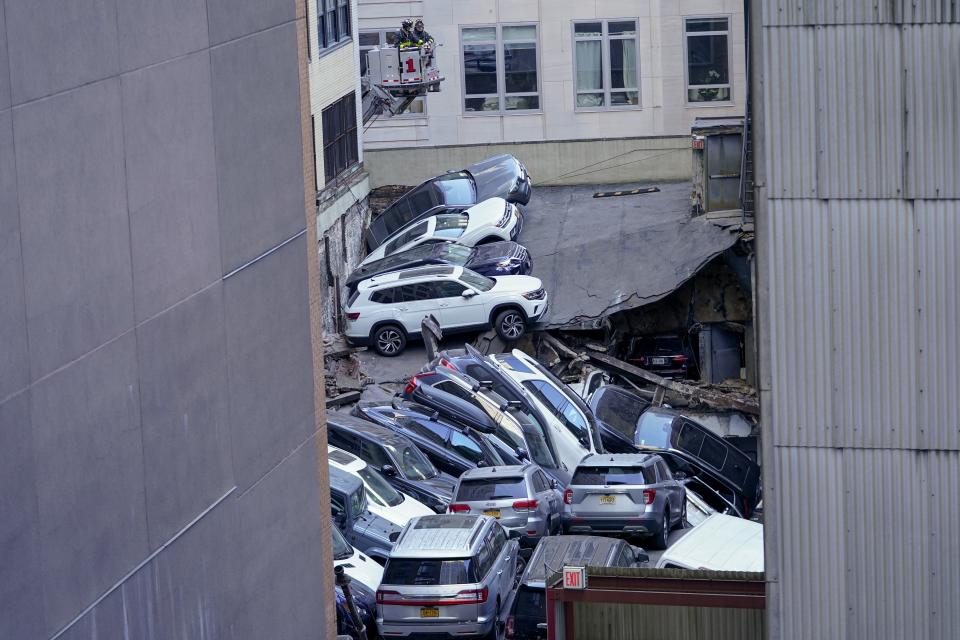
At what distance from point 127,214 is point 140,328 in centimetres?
88

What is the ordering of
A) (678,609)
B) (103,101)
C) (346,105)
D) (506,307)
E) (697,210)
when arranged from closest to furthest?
(103,101)
(678,609)
(506,307)
(697,210)
(346,105)

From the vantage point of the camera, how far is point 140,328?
427 inches


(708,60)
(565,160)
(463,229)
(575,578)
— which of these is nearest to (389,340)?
(463,229)

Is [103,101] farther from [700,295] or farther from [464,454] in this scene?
[700,295]

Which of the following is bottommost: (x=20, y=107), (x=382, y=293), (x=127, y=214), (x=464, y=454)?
(x=464, y=454)

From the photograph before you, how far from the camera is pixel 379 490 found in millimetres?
19984

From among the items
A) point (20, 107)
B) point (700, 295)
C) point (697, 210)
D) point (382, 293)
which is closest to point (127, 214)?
point (20, 107)

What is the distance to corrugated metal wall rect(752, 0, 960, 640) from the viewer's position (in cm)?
936

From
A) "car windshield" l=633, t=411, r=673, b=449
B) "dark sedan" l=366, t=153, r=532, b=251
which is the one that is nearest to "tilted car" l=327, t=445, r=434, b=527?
"car windshield" l=633, t=411, r=673, b=449

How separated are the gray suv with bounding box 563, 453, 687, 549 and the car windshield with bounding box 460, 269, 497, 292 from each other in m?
8.14

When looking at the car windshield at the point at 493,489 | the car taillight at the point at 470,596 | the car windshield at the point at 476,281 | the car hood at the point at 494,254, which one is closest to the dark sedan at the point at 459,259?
the car hood at the point at 494,254

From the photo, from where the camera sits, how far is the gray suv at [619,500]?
19.7 metres

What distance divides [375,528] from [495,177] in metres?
16.4

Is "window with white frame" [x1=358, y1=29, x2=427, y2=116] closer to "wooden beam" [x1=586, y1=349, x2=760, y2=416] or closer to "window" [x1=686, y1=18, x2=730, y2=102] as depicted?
"window" [x1=686, y1=18, x2=730, y2=102]
